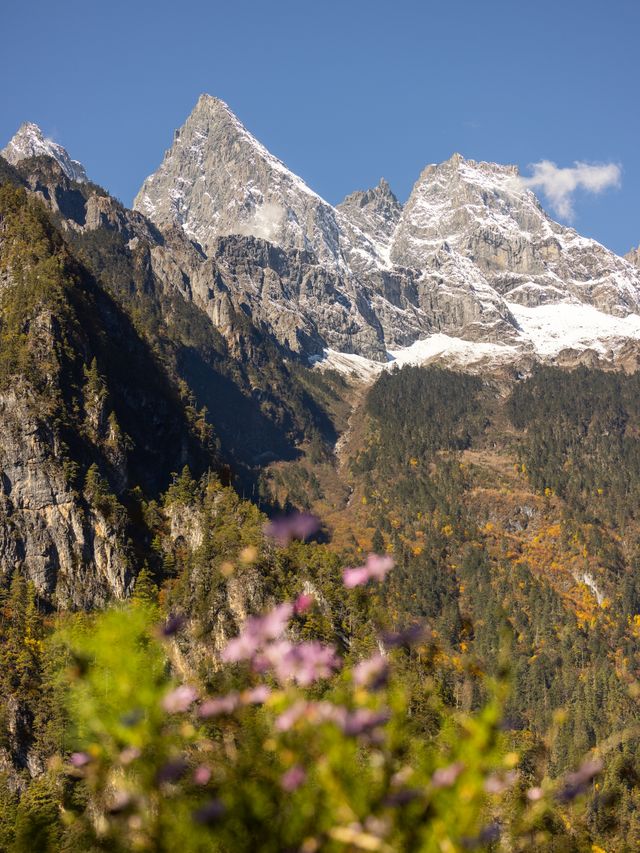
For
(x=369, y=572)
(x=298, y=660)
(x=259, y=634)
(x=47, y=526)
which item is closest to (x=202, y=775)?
(x=259, y=634)

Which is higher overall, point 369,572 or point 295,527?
point 295,527

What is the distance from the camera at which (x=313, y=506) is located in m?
199

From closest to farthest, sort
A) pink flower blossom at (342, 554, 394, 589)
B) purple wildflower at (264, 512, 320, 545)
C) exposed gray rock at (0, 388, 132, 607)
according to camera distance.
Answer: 1. pink flower blossom at (342, 554, 394, 589)
2. purple wildflower at (264, 512, 320, 545)
3. exposed gray rock at (0, 388, 132, 607)

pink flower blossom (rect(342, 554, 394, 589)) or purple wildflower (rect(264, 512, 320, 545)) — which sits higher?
purple wildflower (rect(264, 512, 320, 545))

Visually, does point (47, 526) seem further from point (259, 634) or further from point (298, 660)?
point (298, 660)

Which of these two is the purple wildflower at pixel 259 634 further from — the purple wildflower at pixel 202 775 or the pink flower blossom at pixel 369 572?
the purple wildflower at pixel 202 775

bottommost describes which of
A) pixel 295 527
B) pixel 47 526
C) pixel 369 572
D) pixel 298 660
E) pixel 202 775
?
pixel 47 526

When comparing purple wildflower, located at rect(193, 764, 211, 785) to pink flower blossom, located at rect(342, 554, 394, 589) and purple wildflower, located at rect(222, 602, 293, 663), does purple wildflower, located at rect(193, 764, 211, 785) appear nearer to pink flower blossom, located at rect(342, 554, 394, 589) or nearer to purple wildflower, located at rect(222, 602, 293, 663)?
purple wildflower, located at rect(222, 602, 293, 663)

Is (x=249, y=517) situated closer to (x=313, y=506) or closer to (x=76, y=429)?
(x=76, y=429)

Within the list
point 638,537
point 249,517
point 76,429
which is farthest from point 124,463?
point 638,537

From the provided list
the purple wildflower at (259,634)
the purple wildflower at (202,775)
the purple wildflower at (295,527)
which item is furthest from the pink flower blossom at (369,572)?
the purple wildflower at (202,775)

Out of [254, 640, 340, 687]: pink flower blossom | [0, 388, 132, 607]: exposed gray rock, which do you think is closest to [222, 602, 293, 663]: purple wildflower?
[254, 640, 340, 687]: pink flower blossom

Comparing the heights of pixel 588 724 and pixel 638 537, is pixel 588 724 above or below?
below

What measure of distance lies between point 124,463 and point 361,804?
100 metres
